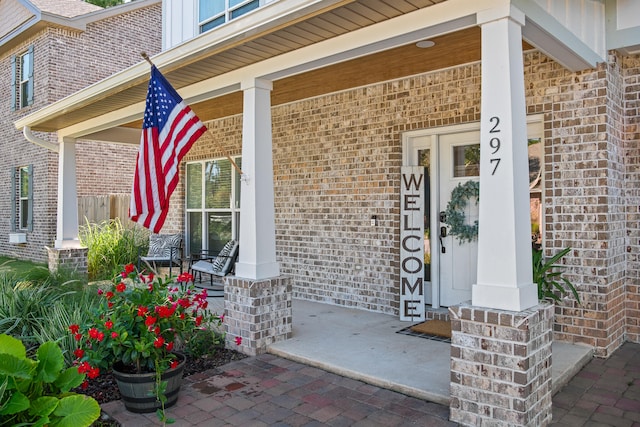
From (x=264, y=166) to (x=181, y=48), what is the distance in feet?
4.77

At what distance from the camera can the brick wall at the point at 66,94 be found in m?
11.6

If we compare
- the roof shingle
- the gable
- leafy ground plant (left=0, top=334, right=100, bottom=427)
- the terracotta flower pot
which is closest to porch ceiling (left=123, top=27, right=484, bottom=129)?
the terracotta flower pot

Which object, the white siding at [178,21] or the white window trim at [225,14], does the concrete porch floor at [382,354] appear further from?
the white siding at [178,21]

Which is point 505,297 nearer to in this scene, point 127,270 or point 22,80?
point 127,270

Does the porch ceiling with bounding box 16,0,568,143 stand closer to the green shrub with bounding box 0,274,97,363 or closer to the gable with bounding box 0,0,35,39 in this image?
the green shrub with bounding box 0,274,97,363

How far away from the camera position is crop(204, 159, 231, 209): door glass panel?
858 cm

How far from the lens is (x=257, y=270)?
4.73 m

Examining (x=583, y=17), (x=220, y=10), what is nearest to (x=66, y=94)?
(x=220, y=10)

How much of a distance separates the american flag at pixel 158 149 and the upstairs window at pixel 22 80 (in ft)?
32.6

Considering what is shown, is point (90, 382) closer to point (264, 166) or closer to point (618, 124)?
point (264, 166)

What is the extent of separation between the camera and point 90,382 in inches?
156

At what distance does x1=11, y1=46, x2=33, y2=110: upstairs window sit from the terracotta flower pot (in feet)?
37.0

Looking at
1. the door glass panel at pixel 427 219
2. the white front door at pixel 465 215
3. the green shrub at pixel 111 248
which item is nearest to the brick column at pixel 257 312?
the door glass panel at pixel 427 219

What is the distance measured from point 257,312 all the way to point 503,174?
2.66 m
